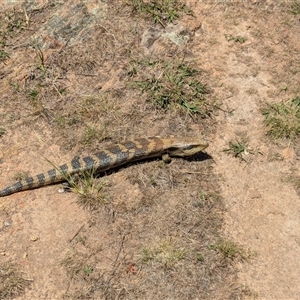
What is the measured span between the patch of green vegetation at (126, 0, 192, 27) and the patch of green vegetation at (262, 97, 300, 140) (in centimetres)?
289

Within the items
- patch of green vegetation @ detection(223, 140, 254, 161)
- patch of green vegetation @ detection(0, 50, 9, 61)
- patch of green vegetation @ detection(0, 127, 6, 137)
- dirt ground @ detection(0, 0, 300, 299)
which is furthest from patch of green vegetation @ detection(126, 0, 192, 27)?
patch of green vegetation @ detection(0, 127, 6, 137)

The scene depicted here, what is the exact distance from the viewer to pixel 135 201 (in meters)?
6.85

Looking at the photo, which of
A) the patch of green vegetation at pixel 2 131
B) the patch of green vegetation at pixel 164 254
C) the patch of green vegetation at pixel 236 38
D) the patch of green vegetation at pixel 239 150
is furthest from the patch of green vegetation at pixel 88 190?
the patch of green vegetation at pixel 236 38

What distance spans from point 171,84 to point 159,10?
217cm

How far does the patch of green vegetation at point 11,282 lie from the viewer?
5.82 m

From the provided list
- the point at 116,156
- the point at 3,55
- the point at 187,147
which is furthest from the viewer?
the point at 3,55

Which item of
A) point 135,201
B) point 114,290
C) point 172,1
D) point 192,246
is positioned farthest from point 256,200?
point 172,1

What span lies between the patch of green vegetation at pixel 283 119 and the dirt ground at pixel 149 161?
15cm

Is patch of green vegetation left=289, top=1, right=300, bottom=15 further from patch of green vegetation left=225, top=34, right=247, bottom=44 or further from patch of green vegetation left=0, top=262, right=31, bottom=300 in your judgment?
patch of green vegetation left=0, top=262, right=31, bottom=300

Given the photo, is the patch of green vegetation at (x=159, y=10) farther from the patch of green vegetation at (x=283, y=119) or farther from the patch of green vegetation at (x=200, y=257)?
the patch of green vegetation at (x=200, y=257)

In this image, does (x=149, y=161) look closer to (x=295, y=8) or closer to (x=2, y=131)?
(x=2, y=131)

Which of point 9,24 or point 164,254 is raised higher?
point 9,24

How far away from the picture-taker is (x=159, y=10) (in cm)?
962

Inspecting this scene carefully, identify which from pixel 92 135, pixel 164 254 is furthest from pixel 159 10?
pixel 164 254
